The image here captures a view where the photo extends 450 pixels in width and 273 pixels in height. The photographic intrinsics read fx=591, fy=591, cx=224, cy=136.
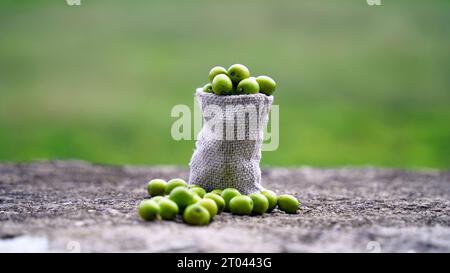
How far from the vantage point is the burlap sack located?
19.1 ft

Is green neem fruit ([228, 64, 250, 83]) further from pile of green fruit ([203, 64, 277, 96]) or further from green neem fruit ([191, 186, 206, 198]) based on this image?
green neem fruit ([191, 186, 206, 198])

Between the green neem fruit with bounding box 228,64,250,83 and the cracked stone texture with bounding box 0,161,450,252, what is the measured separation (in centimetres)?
136

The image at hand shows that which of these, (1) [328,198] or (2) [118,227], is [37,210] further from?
(1) [328,198]

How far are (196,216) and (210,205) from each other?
0.77ft

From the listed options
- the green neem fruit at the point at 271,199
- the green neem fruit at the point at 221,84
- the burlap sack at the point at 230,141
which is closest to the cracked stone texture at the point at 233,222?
the green neem fruit at the point at 271,199

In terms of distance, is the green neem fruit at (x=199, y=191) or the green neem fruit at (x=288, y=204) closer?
the green neem fruit at (x=199, y=191)

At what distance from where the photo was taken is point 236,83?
234 inches

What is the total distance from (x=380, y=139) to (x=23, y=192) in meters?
9.97

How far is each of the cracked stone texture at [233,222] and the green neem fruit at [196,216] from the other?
0.09 meters

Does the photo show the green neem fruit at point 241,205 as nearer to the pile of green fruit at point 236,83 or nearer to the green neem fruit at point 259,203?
the green neem fruit at point 259,203

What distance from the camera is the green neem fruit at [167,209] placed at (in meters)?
5.02

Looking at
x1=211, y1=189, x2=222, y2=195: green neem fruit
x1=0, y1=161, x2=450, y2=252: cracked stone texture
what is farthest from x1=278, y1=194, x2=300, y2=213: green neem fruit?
x1=211, y1=189, x2=222, y2=195: green neem fruit

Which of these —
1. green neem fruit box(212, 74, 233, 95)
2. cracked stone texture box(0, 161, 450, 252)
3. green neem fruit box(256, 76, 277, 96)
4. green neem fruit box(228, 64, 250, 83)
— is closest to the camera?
cracked stone texture box(0, 161, 450, 252)

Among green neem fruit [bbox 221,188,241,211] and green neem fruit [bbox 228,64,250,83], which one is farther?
green neem fruit [bbox 228,64,250,83]
